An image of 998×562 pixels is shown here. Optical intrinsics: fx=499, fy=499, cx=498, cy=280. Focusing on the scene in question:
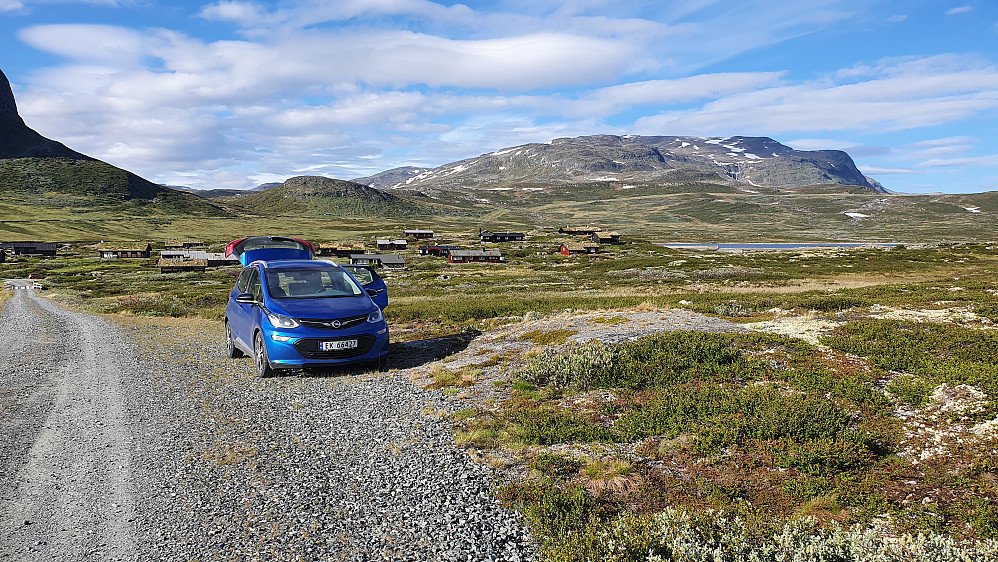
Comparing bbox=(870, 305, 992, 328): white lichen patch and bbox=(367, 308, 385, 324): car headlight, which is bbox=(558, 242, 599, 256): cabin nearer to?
bbox=(870, 305, 992, 328): white lichen patch

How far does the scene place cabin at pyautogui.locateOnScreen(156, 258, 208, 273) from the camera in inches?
3324

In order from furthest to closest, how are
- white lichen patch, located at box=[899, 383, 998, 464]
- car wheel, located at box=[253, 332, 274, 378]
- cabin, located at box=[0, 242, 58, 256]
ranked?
1. cabin, located at box=[0, 242, 58, 256]
2. car wheel, located at box=[253, 332, 274, 378]
3. white lichen patch, located at box=[899, 383, 998, 464]

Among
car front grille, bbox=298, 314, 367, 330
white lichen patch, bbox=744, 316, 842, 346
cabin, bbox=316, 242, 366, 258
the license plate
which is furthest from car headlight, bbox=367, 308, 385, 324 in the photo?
cabin, bbox=316, 242, 366, 258

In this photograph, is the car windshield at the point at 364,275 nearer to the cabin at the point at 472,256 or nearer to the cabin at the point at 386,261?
the cabin at the point at 386,261

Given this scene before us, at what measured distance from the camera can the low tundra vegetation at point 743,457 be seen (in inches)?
205

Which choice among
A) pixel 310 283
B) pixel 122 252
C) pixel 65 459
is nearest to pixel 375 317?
pixel 310 283

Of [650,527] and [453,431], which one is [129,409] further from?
[650,527]

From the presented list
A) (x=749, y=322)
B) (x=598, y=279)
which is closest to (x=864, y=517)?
(x=749, y=322)

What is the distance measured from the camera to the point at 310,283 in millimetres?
13414

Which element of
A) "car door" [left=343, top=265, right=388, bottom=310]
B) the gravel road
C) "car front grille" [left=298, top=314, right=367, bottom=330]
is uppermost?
"car door" [left=343, top=265, right=388, bottom=310]

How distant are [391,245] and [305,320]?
118 meters

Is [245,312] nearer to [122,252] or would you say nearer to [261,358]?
[261,358]

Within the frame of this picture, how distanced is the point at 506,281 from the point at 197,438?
171 ft

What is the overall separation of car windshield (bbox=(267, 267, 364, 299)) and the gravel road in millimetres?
2215
